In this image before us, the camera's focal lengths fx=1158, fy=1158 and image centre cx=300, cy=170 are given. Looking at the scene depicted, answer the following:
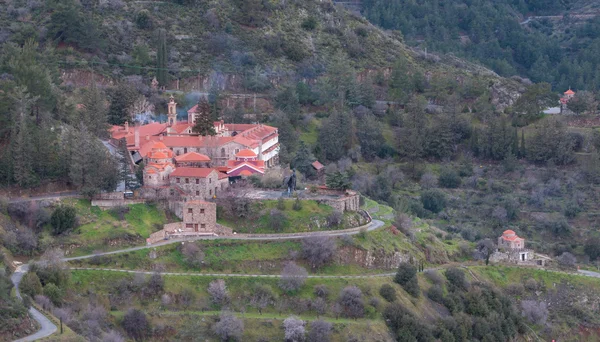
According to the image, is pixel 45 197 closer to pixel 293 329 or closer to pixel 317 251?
pixel 317 251

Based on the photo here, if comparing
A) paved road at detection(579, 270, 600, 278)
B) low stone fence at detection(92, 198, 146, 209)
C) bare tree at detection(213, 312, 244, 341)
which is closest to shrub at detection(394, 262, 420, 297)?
bare tree at detection(213, 312, 244, 341)

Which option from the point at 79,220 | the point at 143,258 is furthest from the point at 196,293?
the point at 79,220

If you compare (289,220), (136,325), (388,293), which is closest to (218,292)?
(136,325)

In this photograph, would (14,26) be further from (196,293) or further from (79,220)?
(196,293)

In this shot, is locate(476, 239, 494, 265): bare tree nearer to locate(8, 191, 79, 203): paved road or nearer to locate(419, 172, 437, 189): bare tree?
locate(419, 172, 437, 189): bare tree

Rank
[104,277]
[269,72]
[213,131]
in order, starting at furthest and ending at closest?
[269,72] → [213,131] → [104,277]
